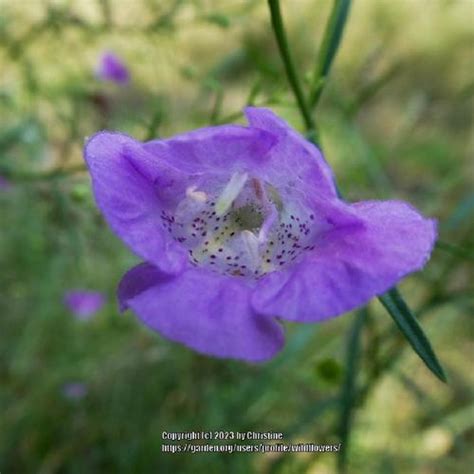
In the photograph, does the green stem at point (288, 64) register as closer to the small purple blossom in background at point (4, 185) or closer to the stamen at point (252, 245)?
the stamen at point (252, 245)

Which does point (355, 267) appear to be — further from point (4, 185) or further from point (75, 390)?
point (75, 390)

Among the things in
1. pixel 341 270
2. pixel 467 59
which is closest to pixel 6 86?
pixel 341 270

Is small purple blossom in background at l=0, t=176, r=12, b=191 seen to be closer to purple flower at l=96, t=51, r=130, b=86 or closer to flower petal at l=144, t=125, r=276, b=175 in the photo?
purple flower at l=96, t=51, r=130, b=86

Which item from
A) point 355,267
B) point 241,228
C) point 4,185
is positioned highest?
point 355,267

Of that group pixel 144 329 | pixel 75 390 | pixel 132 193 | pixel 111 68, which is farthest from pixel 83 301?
pixel 132 193

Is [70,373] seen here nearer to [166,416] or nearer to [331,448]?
[166,416]

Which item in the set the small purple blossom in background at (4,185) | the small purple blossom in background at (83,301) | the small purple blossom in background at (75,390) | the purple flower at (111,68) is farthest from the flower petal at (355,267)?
the purple flower at (111,68)

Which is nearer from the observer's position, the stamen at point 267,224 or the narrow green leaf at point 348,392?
the stamen at point 267,224
